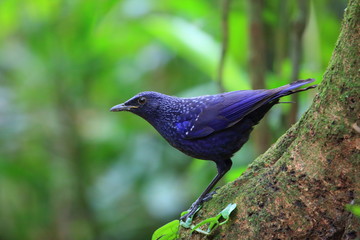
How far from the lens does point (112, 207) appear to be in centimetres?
652

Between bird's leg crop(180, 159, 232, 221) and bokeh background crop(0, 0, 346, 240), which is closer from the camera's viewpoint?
bird's leg crop(180, 159, 232, 221)

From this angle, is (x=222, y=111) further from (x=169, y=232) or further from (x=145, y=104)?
(x=169, y=232)

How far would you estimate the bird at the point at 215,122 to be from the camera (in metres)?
3.12

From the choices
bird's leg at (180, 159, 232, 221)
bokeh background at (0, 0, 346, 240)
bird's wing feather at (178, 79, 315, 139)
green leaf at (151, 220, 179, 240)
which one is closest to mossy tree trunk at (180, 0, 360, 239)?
green leaf at (151, 220, 179, 240)

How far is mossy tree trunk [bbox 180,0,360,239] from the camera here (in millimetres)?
2139

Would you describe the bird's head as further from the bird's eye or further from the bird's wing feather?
the bird's wing feather

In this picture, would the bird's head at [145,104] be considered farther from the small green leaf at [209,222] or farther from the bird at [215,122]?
the small green leaf at [209,222]

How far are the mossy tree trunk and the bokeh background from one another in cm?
338

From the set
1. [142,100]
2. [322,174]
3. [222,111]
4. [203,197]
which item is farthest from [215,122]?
[322,174]

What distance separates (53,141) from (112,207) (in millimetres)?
1144

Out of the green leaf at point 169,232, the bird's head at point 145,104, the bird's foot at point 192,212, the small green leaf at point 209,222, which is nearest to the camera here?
the small green leaf at point 209,222

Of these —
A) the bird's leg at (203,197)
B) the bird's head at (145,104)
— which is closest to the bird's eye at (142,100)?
the bird's head at (145,104)

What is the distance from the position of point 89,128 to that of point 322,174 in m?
4.65

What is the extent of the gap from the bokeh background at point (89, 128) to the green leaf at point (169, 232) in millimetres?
3117
